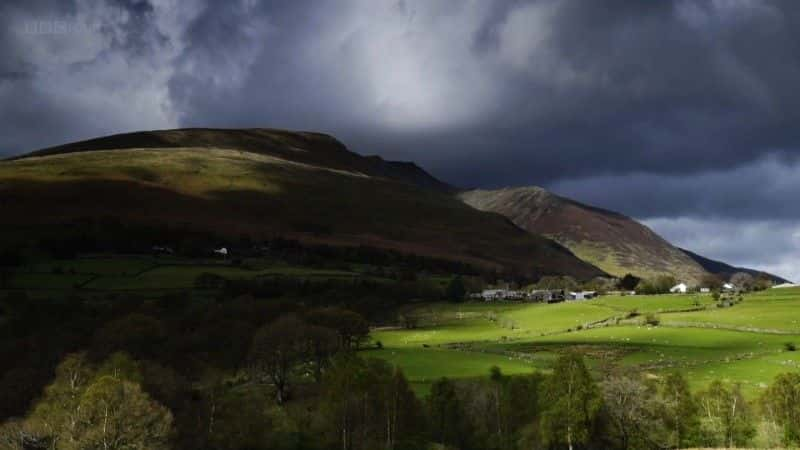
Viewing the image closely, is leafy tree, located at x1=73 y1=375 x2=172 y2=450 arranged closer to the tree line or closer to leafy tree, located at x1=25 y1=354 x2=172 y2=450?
leafy tree, located at x1=25 y1=354 x2=172 y2=450

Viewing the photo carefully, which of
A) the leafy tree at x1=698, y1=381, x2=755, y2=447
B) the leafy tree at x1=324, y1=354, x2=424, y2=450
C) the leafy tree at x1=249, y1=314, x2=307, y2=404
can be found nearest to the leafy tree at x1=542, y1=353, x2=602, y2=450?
the leafy tree at x1=698, y1=381, x2=755, y2=447

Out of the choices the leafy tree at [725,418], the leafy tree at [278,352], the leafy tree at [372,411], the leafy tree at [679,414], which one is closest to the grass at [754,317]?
the leafy tree at [725,418]

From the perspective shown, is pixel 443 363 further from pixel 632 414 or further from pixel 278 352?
pixel 632 414

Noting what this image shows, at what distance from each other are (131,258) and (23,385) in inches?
4834

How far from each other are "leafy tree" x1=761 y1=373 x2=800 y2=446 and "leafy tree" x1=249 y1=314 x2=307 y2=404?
5737 cm

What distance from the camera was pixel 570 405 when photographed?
69312 mm

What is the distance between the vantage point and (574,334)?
137625mm

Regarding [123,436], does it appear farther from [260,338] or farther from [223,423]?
[260,338]

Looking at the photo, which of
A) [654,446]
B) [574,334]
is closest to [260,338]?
[654,446]

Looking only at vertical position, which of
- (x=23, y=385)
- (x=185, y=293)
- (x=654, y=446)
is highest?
(x=185, y=293)

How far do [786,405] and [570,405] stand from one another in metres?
21.0

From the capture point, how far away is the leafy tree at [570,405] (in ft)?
228

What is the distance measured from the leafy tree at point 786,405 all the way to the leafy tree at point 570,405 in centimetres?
1689

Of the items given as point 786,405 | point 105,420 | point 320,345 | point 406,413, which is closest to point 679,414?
point 786,405
